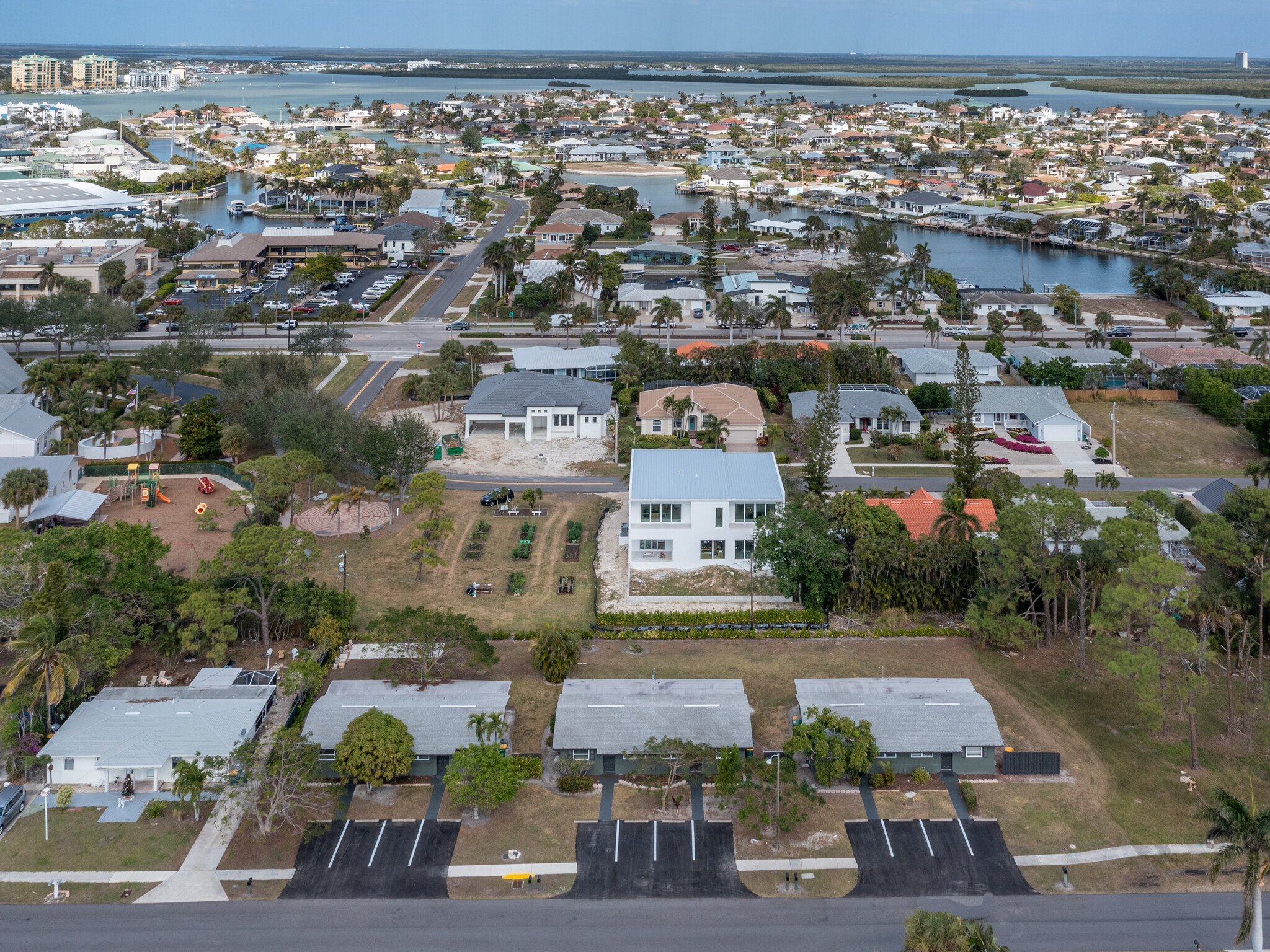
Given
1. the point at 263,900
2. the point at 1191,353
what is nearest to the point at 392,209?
the point at 1191,353

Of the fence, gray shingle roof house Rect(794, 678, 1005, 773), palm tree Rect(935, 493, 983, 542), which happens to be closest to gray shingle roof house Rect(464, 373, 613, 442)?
the fence

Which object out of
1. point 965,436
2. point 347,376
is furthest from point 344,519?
point 965,436

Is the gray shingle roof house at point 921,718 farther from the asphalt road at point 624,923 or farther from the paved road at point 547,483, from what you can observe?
the paved road at point 547,483

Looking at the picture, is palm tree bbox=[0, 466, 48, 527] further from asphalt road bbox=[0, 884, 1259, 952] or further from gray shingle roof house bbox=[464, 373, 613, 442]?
asphalt road bbox=[0, 884, 1259, 952]

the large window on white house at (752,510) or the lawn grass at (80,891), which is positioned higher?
the large window on white house at (752,510)

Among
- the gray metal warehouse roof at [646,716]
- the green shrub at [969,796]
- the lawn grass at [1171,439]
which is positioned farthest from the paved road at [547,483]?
the lawn grass at [1171,439]

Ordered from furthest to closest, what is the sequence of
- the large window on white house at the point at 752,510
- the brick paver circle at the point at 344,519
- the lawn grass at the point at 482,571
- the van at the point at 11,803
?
the brick paver circle at the point at 344,519, the large window on white house at the point at 752,510, the lawn grass at the point at 482,571, the van at the point at 11,803
